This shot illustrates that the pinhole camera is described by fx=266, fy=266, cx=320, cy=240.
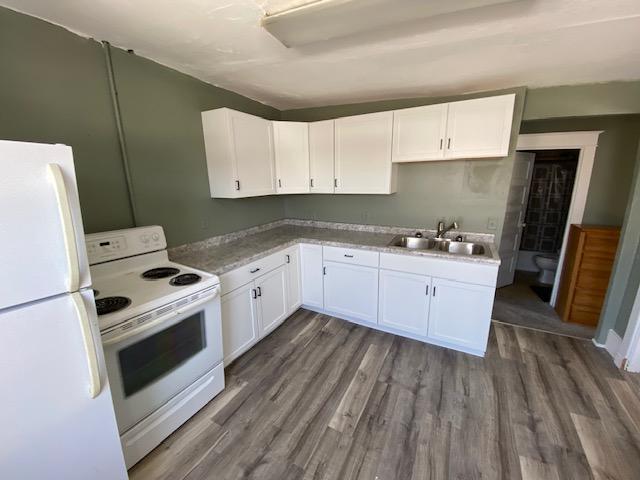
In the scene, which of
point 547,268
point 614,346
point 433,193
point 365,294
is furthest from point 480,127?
point 547,268

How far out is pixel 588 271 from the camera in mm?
2811

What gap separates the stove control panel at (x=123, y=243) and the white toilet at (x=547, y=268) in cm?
497

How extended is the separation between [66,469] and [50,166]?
1161mm

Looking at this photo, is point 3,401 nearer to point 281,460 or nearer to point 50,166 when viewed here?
point 50,166

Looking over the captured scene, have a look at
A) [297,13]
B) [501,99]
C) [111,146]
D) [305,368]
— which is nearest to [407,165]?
[501,99]

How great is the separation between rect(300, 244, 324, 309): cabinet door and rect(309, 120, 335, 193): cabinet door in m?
0.70

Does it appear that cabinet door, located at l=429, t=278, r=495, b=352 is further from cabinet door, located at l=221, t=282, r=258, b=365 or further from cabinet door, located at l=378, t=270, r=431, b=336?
cabinet door, located at l=221, t=282, r=258, b=365

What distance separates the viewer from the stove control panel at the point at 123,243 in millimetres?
1661

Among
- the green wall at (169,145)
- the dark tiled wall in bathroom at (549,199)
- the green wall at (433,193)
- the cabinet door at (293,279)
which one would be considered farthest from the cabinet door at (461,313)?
the dark tiled wall in bathroom at (549,199)

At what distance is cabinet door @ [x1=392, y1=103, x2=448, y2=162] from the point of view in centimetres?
238

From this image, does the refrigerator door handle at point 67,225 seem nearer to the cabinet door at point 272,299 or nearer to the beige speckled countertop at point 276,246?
the beige speckled countertop at point 276,246

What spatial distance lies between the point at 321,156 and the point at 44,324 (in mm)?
2536

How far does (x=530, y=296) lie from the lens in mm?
3617

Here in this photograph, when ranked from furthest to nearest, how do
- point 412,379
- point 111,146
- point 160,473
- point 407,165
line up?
point 407,165, point 412,379, point 111,146, point 160,473
